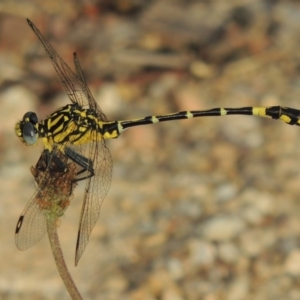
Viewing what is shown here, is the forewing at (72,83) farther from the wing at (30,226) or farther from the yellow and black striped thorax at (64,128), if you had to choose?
the wing at (30,226)

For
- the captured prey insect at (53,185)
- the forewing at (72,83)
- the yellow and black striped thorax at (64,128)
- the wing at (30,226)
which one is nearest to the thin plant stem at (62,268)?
the captured prey insect at (53,185)

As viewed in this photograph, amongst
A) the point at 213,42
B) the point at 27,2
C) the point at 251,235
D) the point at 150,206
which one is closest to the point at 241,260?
the point at 251,235

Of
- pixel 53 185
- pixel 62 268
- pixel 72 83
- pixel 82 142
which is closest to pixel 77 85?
pixel 72 83

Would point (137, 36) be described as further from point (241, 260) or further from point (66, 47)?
A: point (241, 260)

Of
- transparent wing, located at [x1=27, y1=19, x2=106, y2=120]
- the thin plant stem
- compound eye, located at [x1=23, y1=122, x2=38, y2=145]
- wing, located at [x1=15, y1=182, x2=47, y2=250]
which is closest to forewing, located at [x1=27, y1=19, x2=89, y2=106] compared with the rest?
transparent wing, located at [x1=27, y1=19, x2=106, y2=120]

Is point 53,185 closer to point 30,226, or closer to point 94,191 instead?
point 30,226

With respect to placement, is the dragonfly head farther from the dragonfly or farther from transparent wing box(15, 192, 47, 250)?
transparent wing box(15, 192, 47, 250)
